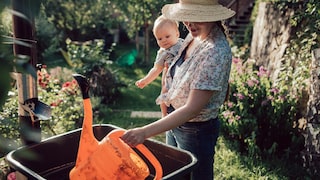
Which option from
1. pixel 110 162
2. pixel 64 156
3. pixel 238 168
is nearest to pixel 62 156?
pixel 64 156

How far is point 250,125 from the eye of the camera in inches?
150

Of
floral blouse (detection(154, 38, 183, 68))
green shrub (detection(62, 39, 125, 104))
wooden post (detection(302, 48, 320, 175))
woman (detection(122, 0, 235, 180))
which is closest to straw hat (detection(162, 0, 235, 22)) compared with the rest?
woman (detection(122, 0, 235, 180))

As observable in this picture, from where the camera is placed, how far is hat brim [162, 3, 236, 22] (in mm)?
1719

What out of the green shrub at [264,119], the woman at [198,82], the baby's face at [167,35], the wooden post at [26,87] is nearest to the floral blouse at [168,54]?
the baby's face at [167,35]

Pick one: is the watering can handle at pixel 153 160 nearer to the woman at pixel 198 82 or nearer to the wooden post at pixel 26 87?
the woman at pixel 198 82

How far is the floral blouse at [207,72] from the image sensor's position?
5.37ft

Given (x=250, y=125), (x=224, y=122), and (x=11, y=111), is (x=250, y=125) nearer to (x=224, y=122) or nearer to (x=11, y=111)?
(x=224, y=122)

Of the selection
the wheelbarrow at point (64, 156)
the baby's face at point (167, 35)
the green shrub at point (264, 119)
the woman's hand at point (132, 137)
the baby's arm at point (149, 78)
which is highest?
the baby's face at point (167, 35)

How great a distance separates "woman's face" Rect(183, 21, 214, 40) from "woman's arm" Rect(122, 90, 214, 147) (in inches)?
12.5

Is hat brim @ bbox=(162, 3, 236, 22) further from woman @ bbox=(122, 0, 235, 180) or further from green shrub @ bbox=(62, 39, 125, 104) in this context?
green shrub @ bbox=(62, 39, 125, 104)

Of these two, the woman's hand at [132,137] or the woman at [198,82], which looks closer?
the woman's hand at [132,137]

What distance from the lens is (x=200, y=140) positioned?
1.90 metres

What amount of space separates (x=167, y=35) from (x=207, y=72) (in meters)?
0.75

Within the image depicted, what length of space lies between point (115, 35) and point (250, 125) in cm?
900
